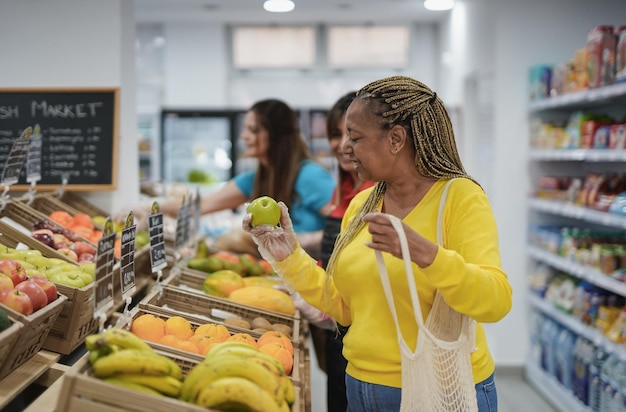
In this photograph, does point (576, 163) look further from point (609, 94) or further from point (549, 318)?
point (609, 94)

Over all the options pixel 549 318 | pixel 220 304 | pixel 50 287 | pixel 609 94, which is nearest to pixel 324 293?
pixel 220 304

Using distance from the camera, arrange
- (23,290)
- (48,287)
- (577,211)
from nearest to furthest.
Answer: (23,290) < (48,287) < (577,211)

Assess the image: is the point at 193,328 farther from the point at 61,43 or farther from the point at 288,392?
the point at 61,43

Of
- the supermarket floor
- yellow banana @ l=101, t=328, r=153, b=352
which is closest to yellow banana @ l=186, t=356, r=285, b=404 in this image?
yellow banana @ l=101, t=328, r=153, b=352

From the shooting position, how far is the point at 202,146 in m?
→ 9.38

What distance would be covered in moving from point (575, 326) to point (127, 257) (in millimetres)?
3361

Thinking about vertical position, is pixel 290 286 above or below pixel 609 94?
below

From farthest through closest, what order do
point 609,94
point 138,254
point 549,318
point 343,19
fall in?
point 343,19
point 549,318
point 609,94
point 138,254

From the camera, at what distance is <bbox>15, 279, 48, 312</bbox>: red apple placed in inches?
79.7

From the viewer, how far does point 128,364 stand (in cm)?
157

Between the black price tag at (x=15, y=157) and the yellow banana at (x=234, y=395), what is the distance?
1.82m

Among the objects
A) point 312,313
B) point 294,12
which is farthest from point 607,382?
point 294,12

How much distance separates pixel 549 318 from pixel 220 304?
11.1 feet

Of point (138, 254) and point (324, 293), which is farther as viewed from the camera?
point (138, 254)
